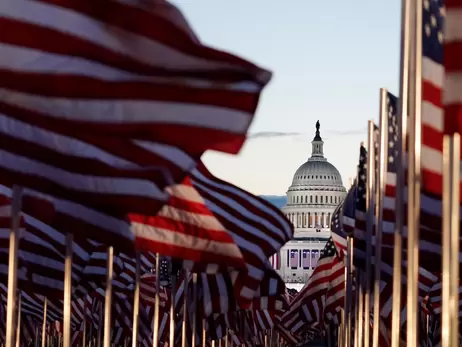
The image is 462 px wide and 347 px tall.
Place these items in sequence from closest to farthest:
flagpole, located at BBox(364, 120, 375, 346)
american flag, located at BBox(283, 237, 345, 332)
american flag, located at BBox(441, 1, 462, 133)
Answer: american flag, located at BBox(441, 1, 462, 133) → flagpole, located at BBox(364, 120, 375, 346) → american flag, located at BBox(283, 237, 345, 332)

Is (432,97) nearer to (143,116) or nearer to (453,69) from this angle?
(143,116)

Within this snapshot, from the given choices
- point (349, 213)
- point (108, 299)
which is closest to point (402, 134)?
point (108, 299)

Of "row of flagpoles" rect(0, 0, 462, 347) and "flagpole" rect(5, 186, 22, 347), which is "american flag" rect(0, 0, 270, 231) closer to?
"row of flagpoles" rect(0, 0, 462, 347)

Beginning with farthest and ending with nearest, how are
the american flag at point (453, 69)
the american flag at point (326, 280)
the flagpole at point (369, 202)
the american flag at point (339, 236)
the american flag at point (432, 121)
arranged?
1. the american flag at point (326, 280)
2. the american flag at point (339, 236)
3. the flagpole at point (369, 202)
4. the american flag at point (432, 121)
5. the american flag at point (453, 69)

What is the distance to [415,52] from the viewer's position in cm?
1545

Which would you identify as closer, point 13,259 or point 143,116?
point 143,116

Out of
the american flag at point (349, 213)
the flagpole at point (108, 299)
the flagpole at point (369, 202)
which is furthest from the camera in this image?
the american flag at point (349, 213)

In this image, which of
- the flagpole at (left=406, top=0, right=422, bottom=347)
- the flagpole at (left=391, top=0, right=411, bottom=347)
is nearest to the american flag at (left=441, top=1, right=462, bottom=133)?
the flagpole at (left=406, top=0, right=422, bottom=347)

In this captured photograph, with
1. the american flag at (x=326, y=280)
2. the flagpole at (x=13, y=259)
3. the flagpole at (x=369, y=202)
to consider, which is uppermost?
the american flag at (x=326, y=280)

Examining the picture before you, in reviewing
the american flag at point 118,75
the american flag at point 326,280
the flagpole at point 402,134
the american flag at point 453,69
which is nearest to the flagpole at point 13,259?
the american flag at point 118,75

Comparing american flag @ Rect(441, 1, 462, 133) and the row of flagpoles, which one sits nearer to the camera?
american flag @ Rect(441, 1, 462, 133)

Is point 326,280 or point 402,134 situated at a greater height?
point 326,280

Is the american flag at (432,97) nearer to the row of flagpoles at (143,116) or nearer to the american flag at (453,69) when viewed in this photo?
the row of flagpoles at (143,116)

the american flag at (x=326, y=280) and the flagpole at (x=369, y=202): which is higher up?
the american flag at (x=326, y=280)
